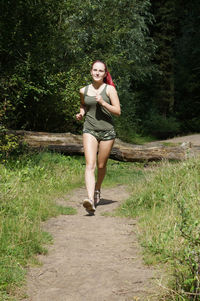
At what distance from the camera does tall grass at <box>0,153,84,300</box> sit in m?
4.08

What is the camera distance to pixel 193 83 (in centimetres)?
3056

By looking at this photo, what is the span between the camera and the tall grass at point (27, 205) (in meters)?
4.08

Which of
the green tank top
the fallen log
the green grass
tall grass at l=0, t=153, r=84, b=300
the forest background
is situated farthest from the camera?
the fallen log

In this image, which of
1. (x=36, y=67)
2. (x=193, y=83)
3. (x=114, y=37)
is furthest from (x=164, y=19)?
(x=36, y=67)

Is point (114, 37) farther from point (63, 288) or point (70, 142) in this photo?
point (63, 288)

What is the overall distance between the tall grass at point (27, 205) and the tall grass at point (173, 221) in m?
1.26

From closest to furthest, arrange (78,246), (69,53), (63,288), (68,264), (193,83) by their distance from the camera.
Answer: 1. (63,288)
2. (68,264)
3. (78,246)
4. (69,53)
5. (193,83)

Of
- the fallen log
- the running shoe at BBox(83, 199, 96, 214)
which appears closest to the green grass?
the running shoe at BBox(83, 199, 96, 214)

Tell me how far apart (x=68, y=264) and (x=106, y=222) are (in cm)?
189

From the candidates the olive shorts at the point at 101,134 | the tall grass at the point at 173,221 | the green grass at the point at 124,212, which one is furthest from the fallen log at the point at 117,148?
the olive shorts at the point at 101,134

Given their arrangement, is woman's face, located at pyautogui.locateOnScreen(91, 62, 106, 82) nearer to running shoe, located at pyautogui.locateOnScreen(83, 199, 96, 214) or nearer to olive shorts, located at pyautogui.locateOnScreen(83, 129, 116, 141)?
olive shorts, located at pyautogui.locateOnScreen(83, 129, 116, 141)

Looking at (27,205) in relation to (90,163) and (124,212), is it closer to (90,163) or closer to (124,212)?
(90,163)

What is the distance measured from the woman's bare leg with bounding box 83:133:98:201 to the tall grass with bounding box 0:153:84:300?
0.65 meters

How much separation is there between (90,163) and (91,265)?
7.95ft
